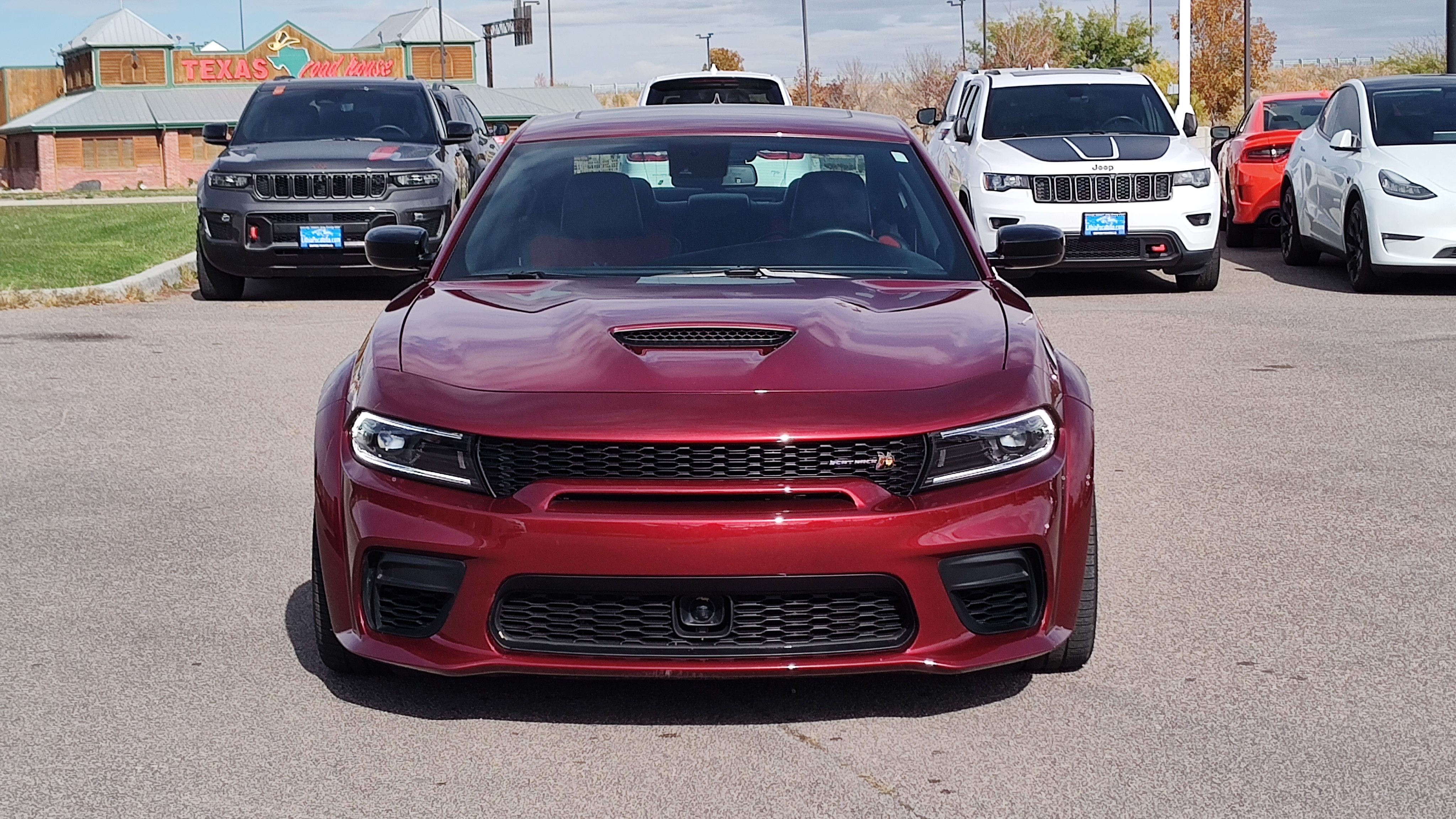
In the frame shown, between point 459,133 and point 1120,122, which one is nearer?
point 459,133

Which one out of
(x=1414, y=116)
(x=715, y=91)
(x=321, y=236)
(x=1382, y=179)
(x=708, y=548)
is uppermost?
(x=715, y=91)

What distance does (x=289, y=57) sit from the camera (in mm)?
72250

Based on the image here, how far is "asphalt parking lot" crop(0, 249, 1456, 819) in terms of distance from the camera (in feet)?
12.2

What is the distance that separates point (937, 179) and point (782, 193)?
0.49m

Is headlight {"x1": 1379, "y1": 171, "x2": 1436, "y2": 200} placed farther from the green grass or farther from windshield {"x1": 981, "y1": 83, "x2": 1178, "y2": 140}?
the green grass

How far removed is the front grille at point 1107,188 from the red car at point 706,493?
370 inches

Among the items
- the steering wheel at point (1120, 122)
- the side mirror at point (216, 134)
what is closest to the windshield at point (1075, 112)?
the steering wheel at point (1120, 122)

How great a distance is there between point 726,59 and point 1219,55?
4577 centimetres

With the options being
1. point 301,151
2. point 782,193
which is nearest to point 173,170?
point 301,151

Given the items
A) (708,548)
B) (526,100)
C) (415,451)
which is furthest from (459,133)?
(526,100)

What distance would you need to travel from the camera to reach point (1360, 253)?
44.6 feet

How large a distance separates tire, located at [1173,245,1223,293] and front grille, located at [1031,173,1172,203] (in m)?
0.78

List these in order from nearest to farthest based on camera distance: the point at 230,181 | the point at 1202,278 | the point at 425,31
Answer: the point at 230,181 < the point at 1202,278 < the point at 425,31

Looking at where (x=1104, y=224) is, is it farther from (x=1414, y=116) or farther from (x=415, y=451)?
(x=415, y=451)
